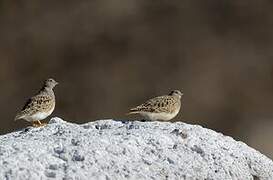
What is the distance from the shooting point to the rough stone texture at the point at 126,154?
10500 millimetres

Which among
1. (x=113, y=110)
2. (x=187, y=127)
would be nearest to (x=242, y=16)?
(x=113, y=110)

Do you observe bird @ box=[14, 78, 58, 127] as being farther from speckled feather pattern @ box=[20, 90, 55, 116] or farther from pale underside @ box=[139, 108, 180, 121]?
pale underside @ box=[139, 108, 180, 121]

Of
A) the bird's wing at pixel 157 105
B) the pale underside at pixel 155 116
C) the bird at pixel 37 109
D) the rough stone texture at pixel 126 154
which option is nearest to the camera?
the rough stone texture at pixel 126 154

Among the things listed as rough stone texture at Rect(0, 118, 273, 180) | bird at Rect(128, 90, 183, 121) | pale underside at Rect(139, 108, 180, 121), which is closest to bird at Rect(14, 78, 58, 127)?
bird at Rect(128, 90, 183, 121)

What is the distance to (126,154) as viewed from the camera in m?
10.9

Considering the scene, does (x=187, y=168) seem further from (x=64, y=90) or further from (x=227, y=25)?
(x=227, y=25)

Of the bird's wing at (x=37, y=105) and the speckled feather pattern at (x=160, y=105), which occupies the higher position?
the speckled feather pattern at (x=160, y=105)

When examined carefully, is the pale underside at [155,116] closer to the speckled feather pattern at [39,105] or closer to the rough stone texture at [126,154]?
the speckled feather pattern at [39,105]

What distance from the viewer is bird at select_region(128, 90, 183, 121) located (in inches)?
562

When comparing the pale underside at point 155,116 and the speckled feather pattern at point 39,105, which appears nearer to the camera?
the pale underside at point 155,116

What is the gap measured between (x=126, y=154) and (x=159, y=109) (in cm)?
354

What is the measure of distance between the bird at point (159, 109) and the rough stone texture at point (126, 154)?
206 centimetres

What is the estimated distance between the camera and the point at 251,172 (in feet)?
38.1

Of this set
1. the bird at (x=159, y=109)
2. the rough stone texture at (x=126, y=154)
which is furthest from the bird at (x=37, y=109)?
the rough stone texture at (x=126, y=154)
